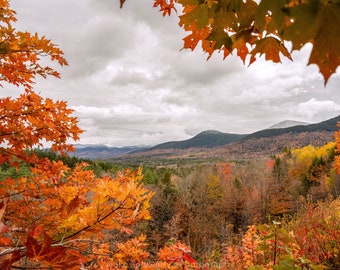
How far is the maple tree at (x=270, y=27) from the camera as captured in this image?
556 mm

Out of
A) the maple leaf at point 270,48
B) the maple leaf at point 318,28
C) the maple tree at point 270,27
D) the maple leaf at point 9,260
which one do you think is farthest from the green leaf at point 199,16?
the maple leaf at point 9,260

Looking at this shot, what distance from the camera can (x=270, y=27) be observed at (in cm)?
101

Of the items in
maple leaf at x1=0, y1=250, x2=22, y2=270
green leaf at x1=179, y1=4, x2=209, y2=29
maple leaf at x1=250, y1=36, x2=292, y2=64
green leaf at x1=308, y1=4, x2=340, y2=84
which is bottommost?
maple leaf at x1=0, y1=250, x2=22, y2=270

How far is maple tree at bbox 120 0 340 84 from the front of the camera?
21.9 inches

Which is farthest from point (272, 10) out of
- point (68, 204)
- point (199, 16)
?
point (68, 204)

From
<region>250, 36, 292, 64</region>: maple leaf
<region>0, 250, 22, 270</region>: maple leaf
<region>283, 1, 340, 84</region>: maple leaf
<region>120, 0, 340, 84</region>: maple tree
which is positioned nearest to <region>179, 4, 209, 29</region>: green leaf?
<region>120, 0, 340, 84</region>: maple tree

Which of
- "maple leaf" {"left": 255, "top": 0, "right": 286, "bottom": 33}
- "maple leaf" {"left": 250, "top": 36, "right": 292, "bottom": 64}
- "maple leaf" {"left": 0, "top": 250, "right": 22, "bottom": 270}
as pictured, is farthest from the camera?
"maple leaf" {"left": 0, "top": 250, "right": 22, "bottom": 270}

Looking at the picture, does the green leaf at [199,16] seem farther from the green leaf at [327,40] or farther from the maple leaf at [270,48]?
the green leaf at [327,40]

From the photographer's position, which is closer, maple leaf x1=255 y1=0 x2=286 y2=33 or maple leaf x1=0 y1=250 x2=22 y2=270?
maple leaf x1=255 y1=0 x2=286 y2=33

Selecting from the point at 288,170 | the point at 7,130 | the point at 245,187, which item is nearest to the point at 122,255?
the point at 7,130

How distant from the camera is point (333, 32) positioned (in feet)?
1.84

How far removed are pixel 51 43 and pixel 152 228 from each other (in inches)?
1015

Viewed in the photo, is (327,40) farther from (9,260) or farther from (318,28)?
(9,260)

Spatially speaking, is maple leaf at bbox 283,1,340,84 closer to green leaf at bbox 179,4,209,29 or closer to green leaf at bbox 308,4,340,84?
green leaf at bbox 308,4,340,84
